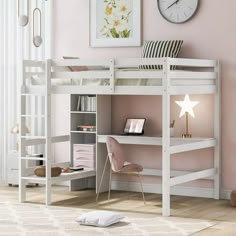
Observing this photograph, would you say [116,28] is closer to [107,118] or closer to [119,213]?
[107,118]

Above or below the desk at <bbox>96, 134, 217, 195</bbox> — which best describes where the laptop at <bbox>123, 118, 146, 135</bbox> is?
above

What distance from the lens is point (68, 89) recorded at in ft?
21.2

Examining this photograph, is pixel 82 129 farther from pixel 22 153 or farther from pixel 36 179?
pixel 36 179

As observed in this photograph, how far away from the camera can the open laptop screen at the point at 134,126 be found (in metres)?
7.05

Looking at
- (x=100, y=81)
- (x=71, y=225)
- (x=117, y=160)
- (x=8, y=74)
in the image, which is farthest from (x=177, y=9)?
(x=71, y=225)

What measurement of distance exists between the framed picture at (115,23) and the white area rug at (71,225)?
2.10 metres

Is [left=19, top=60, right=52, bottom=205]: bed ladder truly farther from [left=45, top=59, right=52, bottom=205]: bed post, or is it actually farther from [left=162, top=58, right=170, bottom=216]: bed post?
[left=162, top=58, right=170, bottom=216]: bed post

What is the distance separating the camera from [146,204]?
651cm

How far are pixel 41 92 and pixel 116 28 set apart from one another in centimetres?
130

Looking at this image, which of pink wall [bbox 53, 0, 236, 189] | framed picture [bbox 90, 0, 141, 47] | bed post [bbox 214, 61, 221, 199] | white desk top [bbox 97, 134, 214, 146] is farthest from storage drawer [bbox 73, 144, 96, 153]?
bed post [bbox 214, 61, 221, 199]

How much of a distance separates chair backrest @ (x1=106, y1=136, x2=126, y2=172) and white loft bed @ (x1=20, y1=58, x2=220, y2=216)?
0.40 meters

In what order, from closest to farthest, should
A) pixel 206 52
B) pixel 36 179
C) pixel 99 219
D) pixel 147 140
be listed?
pixel 99 219, pixel 36 179, pixel 147 140, pixel 206 52

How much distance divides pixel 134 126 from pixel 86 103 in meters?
0.58

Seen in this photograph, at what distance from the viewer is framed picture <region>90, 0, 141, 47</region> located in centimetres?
723
